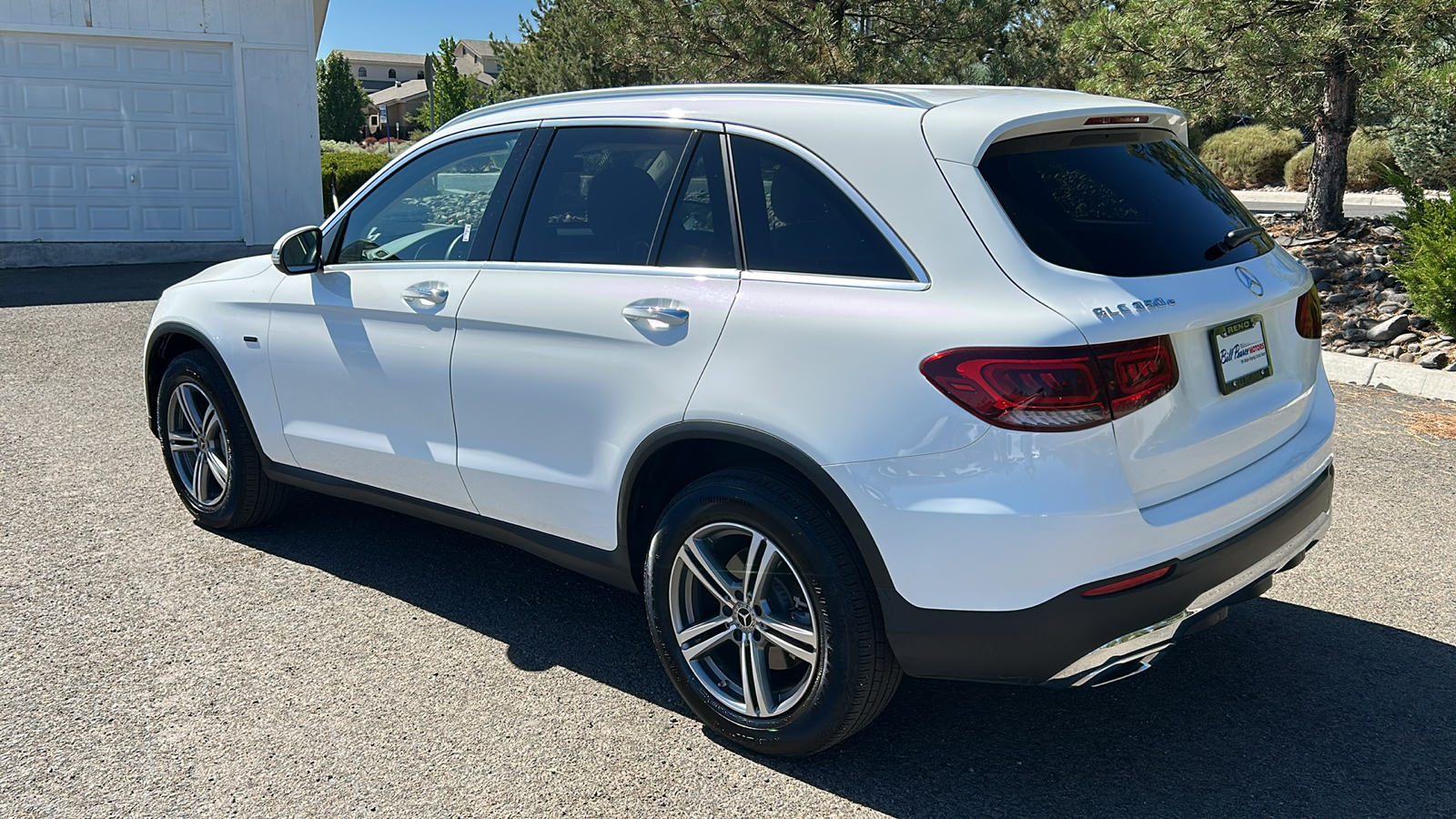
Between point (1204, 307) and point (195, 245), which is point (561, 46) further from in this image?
point (1204, 307)

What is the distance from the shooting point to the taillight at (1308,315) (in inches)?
135

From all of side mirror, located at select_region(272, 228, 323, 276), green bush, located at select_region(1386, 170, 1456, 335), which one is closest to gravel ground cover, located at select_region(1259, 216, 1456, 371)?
green bush, located at select_region(1386, 170, 1456, 335)

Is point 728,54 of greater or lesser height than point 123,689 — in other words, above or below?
above

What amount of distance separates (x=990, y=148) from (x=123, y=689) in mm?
3076

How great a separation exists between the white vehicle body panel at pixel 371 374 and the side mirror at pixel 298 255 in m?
0.05

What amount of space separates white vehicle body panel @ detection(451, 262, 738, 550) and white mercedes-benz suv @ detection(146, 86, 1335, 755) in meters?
0.01

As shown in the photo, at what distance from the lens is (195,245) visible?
15641mm

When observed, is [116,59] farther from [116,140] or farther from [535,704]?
[535,704]

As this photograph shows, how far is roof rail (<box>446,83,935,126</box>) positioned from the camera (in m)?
3.21

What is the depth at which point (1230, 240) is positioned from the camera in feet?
10.7

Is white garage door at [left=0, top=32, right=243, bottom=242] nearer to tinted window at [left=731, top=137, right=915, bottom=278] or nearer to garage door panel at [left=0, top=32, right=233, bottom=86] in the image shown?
garage door panel at [left=0, top=32, right=233, bottom=86]

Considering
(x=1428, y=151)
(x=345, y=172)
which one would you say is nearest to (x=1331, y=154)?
(x=1428, y=151)

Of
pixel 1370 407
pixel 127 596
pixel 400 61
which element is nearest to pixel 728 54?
pixel 1370 407

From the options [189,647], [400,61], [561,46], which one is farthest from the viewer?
[400,61]
